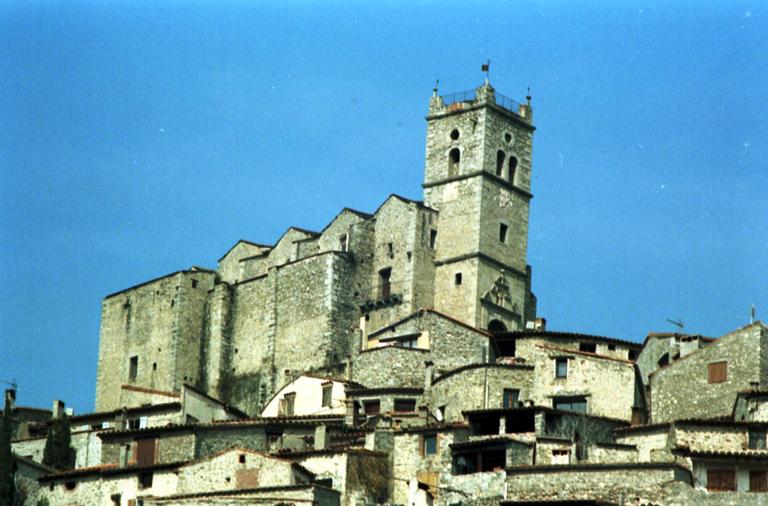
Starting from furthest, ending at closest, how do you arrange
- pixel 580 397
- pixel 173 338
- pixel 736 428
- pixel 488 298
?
pixel 173 338 < pixel 488 298 < pixel 580 397 < pixel 736 428

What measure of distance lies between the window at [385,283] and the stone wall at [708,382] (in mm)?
25096

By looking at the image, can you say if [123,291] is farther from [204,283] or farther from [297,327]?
[297,327]

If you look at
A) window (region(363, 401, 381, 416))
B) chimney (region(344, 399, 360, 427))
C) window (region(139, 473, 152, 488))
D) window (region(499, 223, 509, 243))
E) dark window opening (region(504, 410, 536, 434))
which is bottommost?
window (region(139, 473, 152, 488))

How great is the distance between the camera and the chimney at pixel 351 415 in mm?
79688

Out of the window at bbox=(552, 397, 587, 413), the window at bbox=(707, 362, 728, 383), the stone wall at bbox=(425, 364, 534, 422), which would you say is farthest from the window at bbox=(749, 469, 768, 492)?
the stone wall at bbox=(425, 364, 534, 422)

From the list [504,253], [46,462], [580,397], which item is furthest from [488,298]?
[46,462]

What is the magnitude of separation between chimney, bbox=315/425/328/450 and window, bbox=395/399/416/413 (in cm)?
810

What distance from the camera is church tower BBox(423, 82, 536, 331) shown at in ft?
314

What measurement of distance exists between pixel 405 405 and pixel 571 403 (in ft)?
27.5

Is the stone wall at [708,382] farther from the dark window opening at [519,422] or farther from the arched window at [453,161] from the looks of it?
the arched window at [453,161]

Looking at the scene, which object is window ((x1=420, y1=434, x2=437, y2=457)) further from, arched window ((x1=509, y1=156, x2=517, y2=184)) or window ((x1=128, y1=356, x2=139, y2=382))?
window ((x1=128, y1=356, x2=139, y2=382))

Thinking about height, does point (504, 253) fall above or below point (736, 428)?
above

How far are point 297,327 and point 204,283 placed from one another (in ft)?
35.0

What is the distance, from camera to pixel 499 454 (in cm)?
6988
